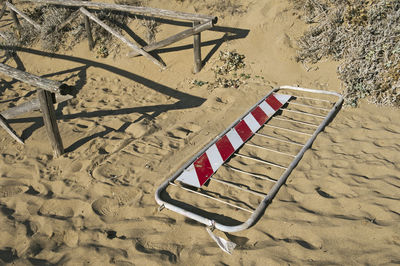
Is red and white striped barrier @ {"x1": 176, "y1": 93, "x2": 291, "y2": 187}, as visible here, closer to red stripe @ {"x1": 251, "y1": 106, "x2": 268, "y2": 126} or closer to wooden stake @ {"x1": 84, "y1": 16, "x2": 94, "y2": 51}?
red stripe @ {"x1": 251, "y1": 106, "x2": 268, "y2": 126}

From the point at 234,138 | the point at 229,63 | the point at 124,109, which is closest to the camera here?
the point at 234,138

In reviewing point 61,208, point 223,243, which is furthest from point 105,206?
point 223,243

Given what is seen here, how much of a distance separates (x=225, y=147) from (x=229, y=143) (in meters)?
0.12

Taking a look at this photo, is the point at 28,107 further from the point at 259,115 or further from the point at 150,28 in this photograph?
the point at 150,28

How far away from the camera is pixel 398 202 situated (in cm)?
337

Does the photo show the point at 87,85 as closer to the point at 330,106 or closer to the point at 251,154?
the point at 251,154

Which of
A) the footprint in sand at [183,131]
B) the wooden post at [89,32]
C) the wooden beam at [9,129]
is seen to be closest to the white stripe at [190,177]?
the footprint in sand at [183,131]

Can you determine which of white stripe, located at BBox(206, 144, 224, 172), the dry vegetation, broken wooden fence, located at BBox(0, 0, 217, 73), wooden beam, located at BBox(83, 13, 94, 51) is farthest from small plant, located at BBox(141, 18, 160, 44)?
white stripe, located at BBox(206, 144, 224, 172)

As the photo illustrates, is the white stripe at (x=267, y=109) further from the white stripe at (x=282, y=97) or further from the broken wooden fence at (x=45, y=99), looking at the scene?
the broken wooden fence at (x=45, y=99)

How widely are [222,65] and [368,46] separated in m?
2.97

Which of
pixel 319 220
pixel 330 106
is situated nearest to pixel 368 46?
pixel 330 106

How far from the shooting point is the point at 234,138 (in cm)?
476

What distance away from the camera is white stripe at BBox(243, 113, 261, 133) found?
16.5 ft

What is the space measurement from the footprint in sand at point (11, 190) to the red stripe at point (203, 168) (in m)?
2.22
